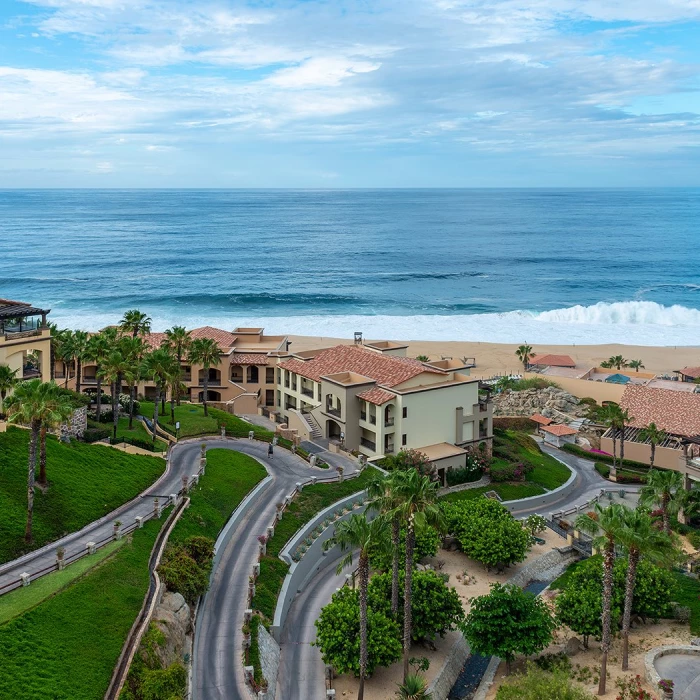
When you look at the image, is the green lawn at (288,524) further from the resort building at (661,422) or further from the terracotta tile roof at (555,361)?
the terracotta tile roof at (555,361)

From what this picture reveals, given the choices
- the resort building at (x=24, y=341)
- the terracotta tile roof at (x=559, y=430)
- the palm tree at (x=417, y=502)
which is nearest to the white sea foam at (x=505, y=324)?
the terracotta tile roof at (x=559, y=430)

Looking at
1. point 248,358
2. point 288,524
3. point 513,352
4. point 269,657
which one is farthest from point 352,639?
point 513,352

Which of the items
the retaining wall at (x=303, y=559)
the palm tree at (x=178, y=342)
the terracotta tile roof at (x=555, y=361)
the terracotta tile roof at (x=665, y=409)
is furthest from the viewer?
the terracotta tile roof at (x=555, y=361)

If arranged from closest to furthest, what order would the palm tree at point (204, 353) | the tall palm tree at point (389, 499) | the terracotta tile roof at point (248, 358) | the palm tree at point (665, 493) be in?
1. the tall palm tree at point (389, 499)
2. the palm tree at point (665, 493)
3. the palm tree at point (204, 353)
4. the terracotta tile roof at point (248, 358)

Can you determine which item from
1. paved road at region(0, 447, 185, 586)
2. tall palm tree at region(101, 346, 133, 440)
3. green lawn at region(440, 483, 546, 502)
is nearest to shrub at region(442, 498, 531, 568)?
green lawn at region(440, 483, 546, 502)

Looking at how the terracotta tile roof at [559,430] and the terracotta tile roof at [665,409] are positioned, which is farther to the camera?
the terracotta tile roof at [559,430]

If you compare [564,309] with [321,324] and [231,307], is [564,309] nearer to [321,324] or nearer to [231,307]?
[321,324]

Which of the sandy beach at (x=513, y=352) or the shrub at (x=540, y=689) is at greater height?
the sandy beach at (x=513, y=352)

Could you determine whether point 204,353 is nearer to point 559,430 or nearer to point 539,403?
point 559,430
